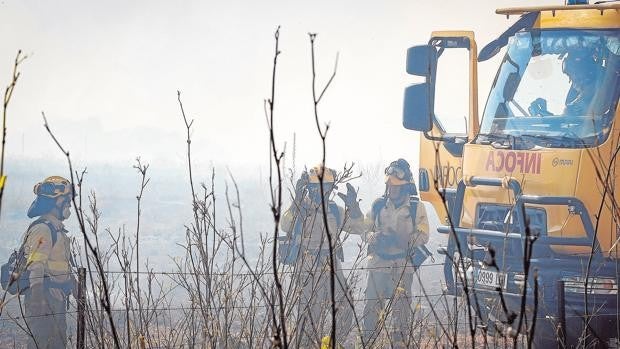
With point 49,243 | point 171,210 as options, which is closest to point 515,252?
point 49,243

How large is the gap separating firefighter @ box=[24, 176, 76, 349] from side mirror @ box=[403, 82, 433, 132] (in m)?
3.65

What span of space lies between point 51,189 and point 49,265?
2.56 ft

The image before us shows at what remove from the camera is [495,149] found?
6.54 meters

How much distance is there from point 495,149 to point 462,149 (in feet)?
3.08

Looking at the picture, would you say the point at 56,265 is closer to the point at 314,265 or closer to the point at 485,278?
the point at 485,278

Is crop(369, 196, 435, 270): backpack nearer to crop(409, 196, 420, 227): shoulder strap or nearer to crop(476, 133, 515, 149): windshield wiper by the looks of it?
crop(409, 196, 420, 227): shoulder strap

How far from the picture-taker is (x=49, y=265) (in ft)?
27.5

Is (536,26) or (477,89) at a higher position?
(536,26)

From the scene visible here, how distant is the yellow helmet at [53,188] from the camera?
859 cm

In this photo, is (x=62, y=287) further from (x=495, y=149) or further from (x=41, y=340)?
(x=495, y=149)

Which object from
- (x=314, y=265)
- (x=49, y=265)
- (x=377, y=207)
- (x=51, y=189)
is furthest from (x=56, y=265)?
(x=314, y=265)

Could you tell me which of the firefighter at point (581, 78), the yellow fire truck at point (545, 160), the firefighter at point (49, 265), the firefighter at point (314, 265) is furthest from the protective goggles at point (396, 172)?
the firefighter at point (49, 265)

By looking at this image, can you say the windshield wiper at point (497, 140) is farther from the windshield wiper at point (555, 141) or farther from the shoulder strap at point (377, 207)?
the shoulder strap at point (377, 207)

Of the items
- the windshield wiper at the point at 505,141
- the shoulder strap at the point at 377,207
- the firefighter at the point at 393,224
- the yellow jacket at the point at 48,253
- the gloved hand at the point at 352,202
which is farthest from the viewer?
the shoulder strap at the point at 377,207
